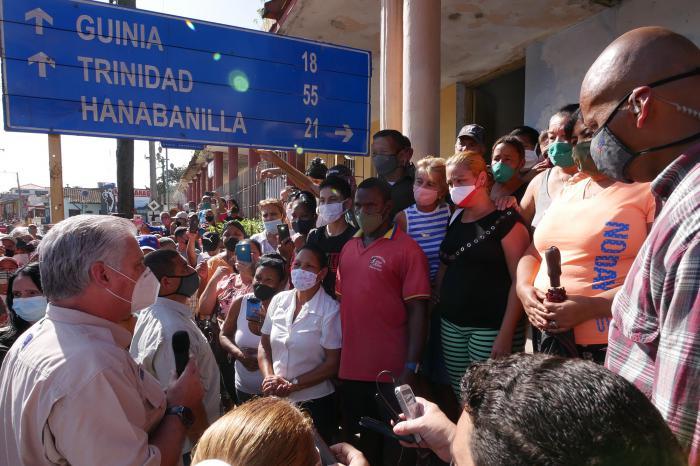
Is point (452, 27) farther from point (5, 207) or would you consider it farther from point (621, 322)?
point (5, 207)

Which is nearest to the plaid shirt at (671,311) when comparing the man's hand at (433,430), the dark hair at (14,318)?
the man's hand at (433,430)

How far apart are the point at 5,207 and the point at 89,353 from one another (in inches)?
3341

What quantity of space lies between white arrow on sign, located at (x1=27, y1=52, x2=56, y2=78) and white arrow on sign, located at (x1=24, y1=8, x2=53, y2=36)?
0.17 metres

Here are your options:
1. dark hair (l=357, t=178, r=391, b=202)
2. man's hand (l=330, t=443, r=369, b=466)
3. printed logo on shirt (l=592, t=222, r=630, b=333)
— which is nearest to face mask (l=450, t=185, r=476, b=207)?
dark hair (l=357, t=178, r=391, b=202)

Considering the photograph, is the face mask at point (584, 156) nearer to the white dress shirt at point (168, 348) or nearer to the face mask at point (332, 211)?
the face mask at point (332, 211)

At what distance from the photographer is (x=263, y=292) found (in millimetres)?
3430

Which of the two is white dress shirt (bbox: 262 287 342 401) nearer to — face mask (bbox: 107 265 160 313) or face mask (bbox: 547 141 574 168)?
face mask (bbox: 107 265 160 313)

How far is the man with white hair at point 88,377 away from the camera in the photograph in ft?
4.57

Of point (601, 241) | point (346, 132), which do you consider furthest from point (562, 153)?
Answer: point (346, 132)

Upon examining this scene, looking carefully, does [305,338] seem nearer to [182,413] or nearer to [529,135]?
[182,413]

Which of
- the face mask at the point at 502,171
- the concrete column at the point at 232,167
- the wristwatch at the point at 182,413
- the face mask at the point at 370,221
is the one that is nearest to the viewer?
the wristwatch at the point at 182,413

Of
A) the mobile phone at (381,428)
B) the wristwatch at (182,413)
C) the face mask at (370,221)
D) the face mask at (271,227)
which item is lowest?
the wristwatch at (182,413)

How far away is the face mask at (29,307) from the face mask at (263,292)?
134cm

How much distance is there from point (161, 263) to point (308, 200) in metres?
1.92
